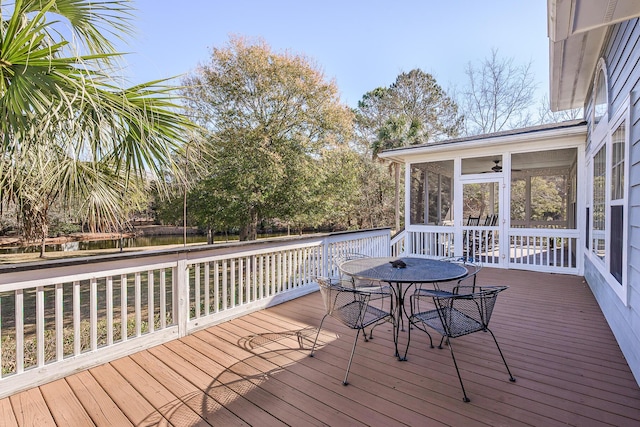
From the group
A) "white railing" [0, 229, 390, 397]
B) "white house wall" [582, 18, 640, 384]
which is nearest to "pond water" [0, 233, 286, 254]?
"white railing" [0, 229, 390, 397]

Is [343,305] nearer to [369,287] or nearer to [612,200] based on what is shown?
[369,287]

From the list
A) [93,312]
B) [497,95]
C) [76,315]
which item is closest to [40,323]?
[76,315]

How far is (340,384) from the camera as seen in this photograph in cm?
232

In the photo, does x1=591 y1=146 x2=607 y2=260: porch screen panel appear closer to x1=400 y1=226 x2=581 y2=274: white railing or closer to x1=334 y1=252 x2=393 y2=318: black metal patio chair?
x1=400 y1=226 x2=581 y2=274: white railing

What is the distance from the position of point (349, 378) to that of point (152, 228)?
78.5 feet

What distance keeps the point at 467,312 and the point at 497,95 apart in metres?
19.4

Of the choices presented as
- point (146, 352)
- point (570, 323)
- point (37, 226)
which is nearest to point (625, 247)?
point (570, 323)

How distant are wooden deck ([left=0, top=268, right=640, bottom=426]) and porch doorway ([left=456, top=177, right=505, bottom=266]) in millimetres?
3443

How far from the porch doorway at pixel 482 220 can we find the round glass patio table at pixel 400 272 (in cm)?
402

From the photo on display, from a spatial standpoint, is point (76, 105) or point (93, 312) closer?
point (76, 105)

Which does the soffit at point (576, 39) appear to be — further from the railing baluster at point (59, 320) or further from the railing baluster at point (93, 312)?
the railing baluster at point (59, 320)

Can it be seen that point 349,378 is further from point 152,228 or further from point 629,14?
point 152,228

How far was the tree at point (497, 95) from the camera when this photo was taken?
691 inches

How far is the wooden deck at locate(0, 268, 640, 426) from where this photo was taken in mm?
1964
